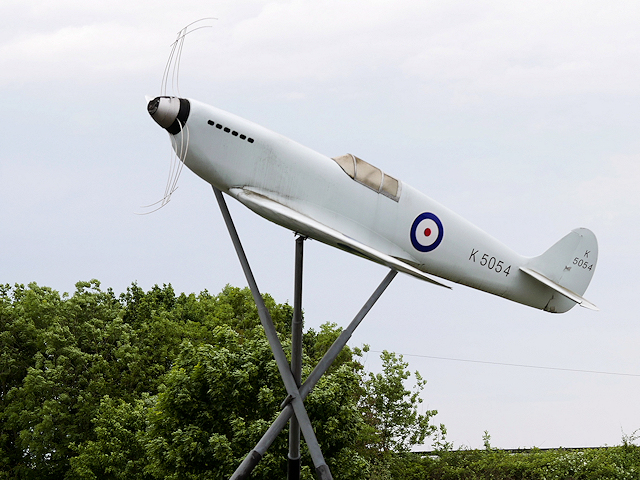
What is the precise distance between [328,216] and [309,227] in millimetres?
750

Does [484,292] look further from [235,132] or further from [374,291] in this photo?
[235,132]

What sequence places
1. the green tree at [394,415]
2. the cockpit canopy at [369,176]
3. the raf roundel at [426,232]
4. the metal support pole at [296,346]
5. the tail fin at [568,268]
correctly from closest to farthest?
the cockpit canopy at [369,176] → the raf roundel at [426,232] → the metal support pole at [296,346] → the tail fin at [568,268] → the green tree at [394,415]

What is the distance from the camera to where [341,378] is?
60.8 ft

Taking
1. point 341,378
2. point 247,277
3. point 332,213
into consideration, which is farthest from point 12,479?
point 332,213

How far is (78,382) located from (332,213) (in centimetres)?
1923

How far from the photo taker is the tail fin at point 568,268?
44.1 feet

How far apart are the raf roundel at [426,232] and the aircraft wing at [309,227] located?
2.72 ft

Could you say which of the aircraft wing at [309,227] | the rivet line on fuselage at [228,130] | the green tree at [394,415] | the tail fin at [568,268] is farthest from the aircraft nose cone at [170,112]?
the green tree at [394,415]

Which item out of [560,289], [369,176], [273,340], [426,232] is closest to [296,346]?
[273,340]

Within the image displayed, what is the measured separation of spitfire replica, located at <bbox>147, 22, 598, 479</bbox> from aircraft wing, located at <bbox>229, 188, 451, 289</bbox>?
2cm

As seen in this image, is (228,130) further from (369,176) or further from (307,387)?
(307,387)

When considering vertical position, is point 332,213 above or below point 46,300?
below

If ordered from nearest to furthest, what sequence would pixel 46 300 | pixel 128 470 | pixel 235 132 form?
pixel 235 132 < pixel 128 470 < pixel 46 300

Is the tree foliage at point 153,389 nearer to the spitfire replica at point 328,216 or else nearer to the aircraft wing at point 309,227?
the spitfire replica at point 328,216
